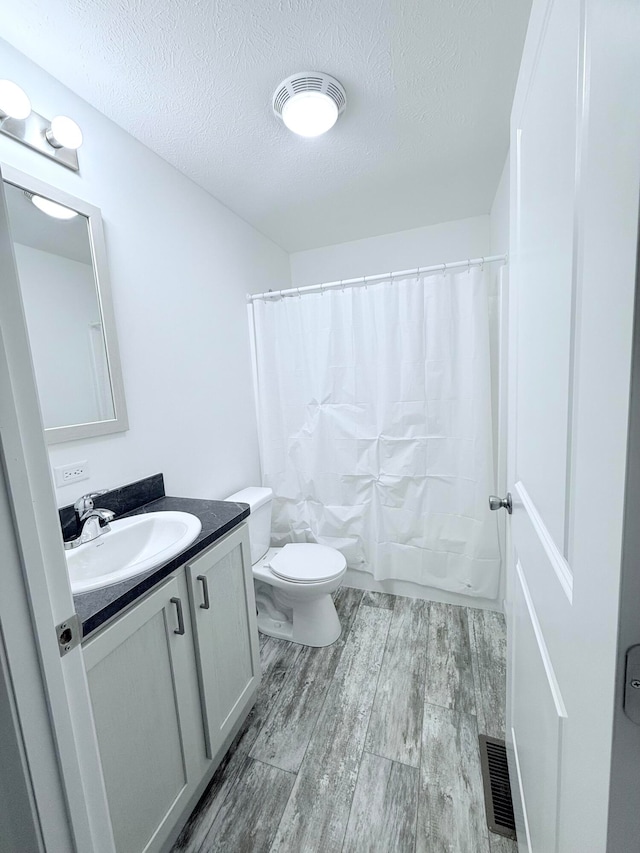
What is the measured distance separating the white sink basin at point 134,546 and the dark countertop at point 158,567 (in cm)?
2

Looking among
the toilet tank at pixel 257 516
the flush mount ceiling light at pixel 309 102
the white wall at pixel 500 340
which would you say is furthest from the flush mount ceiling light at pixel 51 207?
the white wall at pixel 500 340

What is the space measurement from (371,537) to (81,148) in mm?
2268

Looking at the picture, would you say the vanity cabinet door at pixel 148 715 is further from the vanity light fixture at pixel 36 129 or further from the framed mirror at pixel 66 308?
the vanity light fixture at pixel 36 129

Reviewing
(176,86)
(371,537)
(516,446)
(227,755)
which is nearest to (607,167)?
(516,446)

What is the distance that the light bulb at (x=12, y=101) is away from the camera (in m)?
1.02

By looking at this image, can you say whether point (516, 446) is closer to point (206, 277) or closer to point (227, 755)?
point (227, 755)

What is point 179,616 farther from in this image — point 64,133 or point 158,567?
point 64,133

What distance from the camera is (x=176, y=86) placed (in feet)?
4.02

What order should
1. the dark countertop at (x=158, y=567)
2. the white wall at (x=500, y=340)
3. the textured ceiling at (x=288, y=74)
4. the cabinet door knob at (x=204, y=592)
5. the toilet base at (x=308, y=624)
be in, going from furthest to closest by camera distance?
1. the toilet base at (x=308, y=624)
2. the white wall at (x=500, y=340)
3. the cabinet door knob at (x=204, y=592)
4. the textured ceiling at (x=288, y=74)
5. the dark countertop at (x=158, y=567)

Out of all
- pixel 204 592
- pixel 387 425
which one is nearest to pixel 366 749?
pixel 204 592

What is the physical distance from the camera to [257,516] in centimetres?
191

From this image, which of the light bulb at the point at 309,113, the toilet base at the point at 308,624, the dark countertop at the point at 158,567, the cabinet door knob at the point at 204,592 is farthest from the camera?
the toilet base at the point at 308,624

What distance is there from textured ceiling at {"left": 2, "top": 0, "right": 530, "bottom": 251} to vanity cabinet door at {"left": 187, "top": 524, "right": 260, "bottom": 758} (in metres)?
1.61

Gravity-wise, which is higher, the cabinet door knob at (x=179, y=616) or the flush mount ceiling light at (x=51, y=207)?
the flush mount ceiling light at (x=51, y=207)
